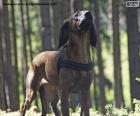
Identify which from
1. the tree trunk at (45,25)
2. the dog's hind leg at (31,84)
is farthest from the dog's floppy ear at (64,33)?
the tree trunk at (45,25)

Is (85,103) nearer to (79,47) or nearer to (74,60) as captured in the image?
(74,60)

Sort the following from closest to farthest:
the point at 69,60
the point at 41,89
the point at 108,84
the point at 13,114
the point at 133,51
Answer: the point at 69,60 → the point at 41,89 → the point at 13,114 → the point at 133,51 → the point at 108,84

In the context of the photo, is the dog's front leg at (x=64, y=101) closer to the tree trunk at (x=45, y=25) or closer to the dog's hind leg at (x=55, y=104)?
the dog's hind leg at (x=55, y=104)

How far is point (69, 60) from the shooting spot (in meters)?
9.69

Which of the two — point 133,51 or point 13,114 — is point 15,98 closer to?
point 133,51

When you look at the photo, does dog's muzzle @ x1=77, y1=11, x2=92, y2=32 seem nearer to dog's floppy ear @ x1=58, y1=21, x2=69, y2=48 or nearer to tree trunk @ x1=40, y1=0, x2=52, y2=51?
dog's floppy ear @ x1=58, y1=21, x2=69, y2=48

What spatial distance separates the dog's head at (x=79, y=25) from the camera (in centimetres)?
928

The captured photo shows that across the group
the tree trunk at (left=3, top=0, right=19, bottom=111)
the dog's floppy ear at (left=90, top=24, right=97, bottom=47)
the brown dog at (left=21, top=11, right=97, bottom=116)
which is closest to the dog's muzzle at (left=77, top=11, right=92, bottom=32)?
the brown dog at (left=21, top=11, right=97, bottom=116)

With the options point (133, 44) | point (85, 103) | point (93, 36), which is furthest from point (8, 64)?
point (93, 36)

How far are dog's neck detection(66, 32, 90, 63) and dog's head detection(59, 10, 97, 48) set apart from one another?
128 millimetres

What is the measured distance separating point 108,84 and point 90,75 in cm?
3384

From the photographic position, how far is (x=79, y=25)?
9352 millimetres

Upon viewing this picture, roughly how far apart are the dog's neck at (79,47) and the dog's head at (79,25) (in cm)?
13

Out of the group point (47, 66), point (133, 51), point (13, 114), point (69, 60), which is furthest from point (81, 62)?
point (133, 51)
